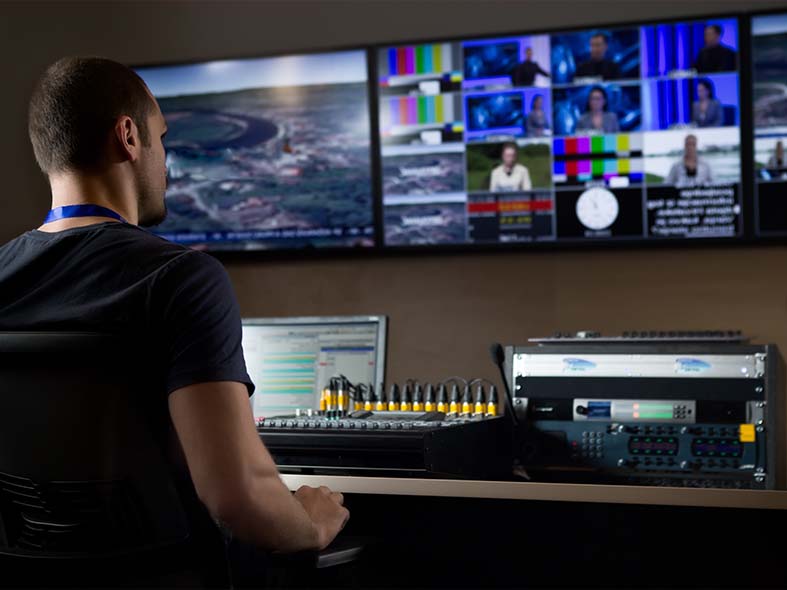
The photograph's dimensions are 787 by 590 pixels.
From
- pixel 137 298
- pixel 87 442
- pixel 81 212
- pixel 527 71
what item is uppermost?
pixel 527 71

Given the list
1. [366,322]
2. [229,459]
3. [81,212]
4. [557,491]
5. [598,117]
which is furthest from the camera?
[598,117]

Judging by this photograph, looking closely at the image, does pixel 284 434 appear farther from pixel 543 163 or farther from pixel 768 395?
pixel 543 163

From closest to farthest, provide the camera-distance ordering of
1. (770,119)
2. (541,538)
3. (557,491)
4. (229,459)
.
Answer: (229,459) < (557,491) < (541,538) < (770,119)

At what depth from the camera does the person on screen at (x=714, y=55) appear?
296cm

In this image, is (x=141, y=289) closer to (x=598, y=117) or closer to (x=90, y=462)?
(x=90, y=462)

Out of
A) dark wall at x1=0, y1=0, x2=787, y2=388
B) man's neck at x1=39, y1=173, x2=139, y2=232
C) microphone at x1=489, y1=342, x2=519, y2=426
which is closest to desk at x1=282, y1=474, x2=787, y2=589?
microphone at x1=489, y1=342, x2=519, y2=426

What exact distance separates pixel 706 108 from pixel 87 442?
90.8 inches

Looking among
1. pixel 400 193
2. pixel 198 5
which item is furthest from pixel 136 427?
pixel 198 5

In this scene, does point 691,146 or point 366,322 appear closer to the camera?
point 366,322

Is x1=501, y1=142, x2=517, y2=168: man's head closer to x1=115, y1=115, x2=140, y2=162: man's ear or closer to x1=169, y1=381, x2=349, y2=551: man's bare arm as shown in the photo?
x1=115, y1=115, x2=140, y2=162: man's ear

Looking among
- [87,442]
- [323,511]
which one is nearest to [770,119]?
[323,511]

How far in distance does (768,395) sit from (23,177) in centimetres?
272

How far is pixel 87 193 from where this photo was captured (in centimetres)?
137

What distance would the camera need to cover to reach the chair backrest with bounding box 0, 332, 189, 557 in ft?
3.97
